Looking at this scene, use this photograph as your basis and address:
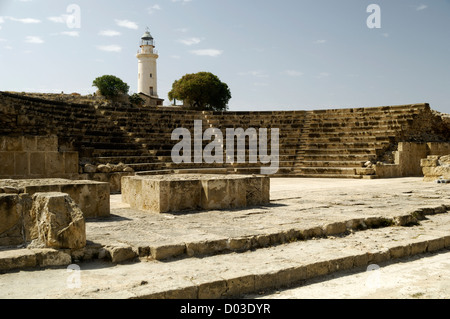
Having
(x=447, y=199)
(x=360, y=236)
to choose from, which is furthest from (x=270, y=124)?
(x=360, y=236)

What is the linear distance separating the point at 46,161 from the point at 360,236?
704cm

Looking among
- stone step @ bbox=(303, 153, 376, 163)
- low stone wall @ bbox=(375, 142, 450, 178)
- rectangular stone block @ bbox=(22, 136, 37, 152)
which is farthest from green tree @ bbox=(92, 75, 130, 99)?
rectangular stone block @ bbox=(22, 136, 37, 152)

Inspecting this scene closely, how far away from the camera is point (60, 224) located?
4000 millimetres

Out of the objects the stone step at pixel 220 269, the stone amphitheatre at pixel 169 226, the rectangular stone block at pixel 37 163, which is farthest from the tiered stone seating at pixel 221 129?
the stone step at pixel 220 269

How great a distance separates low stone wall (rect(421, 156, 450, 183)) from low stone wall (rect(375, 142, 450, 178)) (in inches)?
67.2

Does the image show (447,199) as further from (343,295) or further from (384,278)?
(343,295)

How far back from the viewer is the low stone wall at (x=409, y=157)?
48.4 ft

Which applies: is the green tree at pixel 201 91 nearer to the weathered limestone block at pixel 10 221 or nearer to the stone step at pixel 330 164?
the stone step at pixel 330 164

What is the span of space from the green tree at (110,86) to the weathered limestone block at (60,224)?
40819 mm

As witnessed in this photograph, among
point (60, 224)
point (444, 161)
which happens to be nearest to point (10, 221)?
point (60, 224)

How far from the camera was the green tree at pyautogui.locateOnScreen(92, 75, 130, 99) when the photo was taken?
43.5m

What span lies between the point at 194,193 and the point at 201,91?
39.2 meters

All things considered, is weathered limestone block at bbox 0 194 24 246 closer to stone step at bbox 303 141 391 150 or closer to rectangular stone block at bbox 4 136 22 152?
rectangular stone block at bbox 4 136 22 152

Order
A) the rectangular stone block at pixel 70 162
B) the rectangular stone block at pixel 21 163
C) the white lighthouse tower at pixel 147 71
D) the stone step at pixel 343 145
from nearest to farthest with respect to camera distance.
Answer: the rectangular stone block at pixel 21 163
the rectangular stone block at pixel 70 162
the stone step at pixel 343 145
the white lighthouse tower at pixel 147 71
